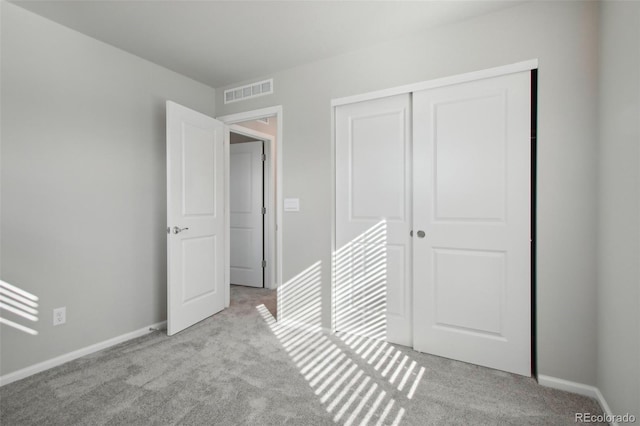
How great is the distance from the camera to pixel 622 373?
4.93ft

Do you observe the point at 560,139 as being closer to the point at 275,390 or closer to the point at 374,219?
the point at 374,219

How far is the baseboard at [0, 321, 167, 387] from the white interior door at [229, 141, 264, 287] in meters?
1.64

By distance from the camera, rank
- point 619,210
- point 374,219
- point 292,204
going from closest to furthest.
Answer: point 619,210
point 374,219
point 292,204

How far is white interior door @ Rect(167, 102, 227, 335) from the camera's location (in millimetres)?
2777

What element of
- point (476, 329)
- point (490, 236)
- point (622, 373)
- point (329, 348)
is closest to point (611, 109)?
point (490, 236)

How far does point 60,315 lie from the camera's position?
229 centimetres

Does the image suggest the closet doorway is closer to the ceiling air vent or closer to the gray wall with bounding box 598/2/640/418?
the gray wall with bounding box 598/2/640/418

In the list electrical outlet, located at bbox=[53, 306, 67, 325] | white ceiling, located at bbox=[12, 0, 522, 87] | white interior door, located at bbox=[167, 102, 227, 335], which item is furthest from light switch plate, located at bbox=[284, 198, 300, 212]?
electrical outlet, located at bbox=[53, 306, 67, 325]

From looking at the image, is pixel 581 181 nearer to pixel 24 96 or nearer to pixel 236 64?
pixel 236 64

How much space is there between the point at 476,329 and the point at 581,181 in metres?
1.18

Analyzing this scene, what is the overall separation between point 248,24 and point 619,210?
2.55 meters

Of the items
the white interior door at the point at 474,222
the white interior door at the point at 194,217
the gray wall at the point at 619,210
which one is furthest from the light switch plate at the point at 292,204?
the gray wall at the point at 619,210

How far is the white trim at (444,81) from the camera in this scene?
2.06 meters

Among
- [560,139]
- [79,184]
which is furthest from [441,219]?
[79,184]
